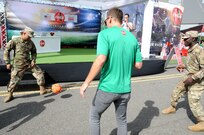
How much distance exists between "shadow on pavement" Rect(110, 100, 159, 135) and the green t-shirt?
4.52ft

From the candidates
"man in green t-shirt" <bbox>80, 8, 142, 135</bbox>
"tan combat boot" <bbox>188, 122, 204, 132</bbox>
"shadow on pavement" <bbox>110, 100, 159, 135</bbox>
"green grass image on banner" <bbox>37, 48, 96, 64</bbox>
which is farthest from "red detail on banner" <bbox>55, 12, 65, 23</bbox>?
"man in green t-shirt" <bbox>80, 8, 142, 135</bbox>

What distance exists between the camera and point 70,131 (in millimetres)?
3652

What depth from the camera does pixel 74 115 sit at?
4.32m

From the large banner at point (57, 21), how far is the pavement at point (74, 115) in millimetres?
10127

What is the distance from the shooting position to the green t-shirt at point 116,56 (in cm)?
243

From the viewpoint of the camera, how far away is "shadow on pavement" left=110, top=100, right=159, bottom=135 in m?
3.82

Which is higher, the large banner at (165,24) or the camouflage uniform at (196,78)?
the large banner at (165,24)

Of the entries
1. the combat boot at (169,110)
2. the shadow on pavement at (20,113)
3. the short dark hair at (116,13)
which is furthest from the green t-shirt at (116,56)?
the combat boot at (169,110)

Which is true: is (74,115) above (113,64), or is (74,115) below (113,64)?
below

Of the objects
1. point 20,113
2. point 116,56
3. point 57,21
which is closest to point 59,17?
point 57,21

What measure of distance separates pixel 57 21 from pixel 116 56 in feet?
51.4

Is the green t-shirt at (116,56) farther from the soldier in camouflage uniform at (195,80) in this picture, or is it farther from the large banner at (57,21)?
the large banner at (57,21)

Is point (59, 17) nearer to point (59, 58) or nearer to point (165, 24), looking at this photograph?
point (59, 58)

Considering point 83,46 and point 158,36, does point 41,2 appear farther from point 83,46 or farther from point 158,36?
point 158,36
